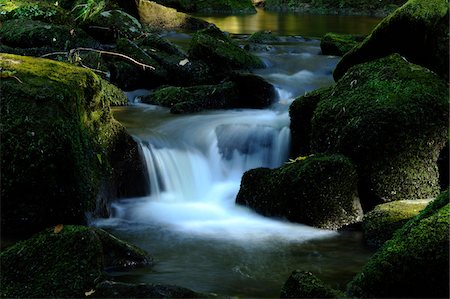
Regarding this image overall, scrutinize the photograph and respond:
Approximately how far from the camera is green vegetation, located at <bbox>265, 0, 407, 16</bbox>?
3672cm

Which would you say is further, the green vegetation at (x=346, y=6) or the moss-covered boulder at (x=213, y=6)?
the moss-covered boulder at (x=213, y=6)

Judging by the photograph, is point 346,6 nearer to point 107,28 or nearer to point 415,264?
point 107,28

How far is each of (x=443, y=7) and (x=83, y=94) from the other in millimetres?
4908

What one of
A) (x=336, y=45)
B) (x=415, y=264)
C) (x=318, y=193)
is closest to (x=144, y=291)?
(x=415, y=264)

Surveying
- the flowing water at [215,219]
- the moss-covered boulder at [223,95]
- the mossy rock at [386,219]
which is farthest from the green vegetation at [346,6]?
the mossy rock at [386,219]

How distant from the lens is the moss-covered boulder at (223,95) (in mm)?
10820

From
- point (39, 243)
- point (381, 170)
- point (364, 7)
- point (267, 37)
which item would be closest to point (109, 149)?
point (39, 243)

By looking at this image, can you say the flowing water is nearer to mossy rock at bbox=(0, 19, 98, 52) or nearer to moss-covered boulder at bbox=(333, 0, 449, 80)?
moss-covered boulder at bbox=(333, 0, 449, 80)

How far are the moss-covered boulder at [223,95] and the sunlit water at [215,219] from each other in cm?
30

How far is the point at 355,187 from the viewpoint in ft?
21.7

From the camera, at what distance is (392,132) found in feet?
21.9

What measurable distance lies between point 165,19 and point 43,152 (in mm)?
18359

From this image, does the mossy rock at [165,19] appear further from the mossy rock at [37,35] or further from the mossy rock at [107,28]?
the mossy rock at [37,35]

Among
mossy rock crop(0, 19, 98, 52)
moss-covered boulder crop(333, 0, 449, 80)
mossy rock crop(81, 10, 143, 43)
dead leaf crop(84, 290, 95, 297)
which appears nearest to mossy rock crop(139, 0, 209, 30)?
mossy rock crop(81, 10, 143, 43)
